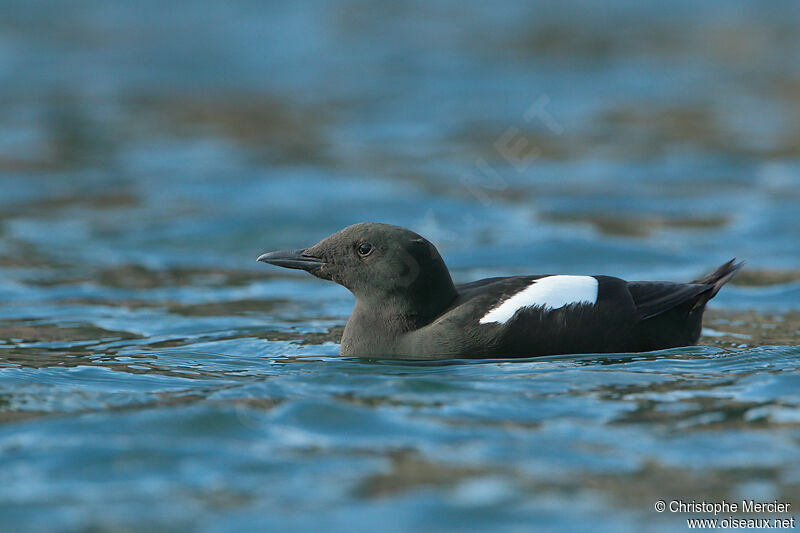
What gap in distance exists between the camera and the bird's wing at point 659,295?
6.50 metres

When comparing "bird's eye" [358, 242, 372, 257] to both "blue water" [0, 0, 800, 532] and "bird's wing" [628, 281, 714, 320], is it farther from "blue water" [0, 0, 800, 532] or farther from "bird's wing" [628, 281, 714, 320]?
"bird's wing" [628, 281, 714, 320]

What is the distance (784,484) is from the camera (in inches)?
182

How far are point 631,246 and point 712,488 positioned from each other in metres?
6.53

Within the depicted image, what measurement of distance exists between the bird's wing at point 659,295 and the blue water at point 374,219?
0.27m

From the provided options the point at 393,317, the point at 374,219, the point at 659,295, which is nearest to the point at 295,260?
the point at 393,317

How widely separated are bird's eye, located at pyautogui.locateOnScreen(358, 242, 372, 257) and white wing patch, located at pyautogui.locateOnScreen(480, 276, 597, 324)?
2.52 feet

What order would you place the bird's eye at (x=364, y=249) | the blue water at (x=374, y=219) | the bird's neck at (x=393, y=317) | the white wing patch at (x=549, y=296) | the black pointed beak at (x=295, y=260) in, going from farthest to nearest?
the black pointed beak at (x=295, y=260), the bird's eye at (x=364, y=249), the bird's neck at (x=393, y=317), the white wing patch at (x=549, y=296), the blue water at (x=374, y=219)

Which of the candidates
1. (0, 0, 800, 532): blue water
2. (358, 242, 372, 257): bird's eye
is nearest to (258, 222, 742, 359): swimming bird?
(358, 242, 372, 257): bird's eye

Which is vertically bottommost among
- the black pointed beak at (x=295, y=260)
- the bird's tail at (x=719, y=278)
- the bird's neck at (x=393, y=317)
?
the bird's neck at (x=393, y=317)

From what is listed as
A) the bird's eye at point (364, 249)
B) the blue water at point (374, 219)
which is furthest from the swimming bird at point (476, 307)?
the blue water at point (374, 219)

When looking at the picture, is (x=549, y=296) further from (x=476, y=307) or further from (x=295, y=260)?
(x=295, y=260)

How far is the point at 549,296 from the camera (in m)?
6.34

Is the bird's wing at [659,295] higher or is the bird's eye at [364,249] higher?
the bird's eye at [364,249]

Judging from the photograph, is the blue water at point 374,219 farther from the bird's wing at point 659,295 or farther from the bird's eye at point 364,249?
the bird's eye at point 364,249
